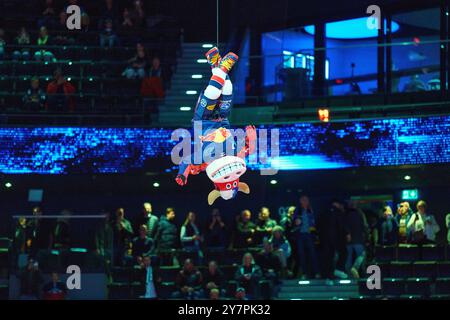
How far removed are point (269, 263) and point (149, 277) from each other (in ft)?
6.30

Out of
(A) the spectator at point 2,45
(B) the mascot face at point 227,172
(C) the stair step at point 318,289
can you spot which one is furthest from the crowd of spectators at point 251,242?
(B) the mascot face at point 227,172

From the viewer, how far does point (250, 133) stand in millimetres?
15406

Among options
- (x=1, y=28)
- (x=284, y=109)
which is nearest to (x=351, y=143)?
(x=284, y=109)

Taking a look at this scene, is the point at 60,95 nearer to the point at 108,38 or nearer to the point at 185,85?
the point at 108,38

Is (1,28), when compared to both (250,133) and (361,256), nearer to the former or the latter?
(361,256)

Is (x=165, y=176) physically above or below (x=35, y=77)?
below

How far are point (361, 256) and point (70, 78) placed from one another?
6302mm

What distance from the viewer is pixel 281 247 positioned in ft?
68.1

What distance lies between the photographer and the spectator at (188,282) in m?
19.9

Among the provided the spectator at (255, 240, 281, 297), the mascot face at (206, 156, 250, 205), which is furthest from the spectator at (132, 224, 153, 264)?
the mascot face at (206, 156, 250, 205)

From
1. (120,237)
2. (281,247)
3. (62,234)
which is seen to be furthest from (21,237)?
(281,247)

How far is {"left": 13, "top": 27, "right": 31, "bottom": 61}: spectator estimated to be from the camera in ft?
77.2

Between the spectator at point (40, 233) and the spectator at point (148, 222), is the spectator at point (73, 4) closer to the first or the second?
the spectator at point (148, 222)

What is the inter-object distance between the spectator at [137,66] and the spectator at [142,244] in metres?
3.66
